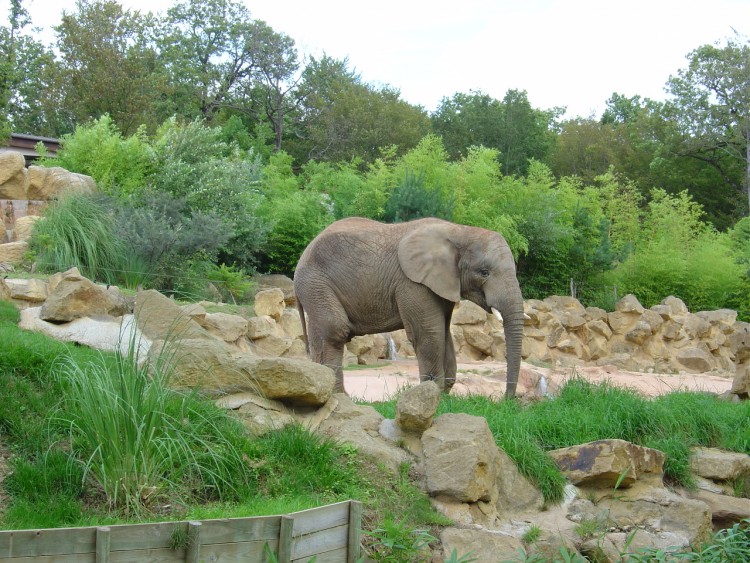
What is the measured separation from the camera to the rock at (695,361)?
2117cm

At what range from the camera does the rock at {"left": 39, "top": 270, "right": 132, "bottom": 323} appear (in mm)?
9680

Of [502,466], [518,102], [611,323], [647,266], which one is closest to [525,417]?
[502,466]

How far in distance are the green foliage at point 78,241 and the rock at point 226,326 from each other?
164cm

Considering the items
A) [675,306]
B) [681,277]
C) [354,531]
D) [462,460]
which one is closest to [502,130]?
[681,277]

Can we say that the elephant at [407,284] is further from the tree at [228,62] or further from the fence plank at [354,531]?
the tree at [228,62]

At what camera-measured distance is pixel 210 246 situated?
1675 cm

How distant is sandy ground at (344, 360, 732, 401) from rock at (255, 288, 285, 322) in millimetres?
1866

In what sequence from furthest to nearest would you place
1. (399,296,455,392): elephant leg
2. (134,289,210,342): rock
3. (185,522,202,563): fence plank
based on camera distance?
(399,296,455,392): elephant leg, (134,289,210,342): rock, (185,522,202,563): fence plank

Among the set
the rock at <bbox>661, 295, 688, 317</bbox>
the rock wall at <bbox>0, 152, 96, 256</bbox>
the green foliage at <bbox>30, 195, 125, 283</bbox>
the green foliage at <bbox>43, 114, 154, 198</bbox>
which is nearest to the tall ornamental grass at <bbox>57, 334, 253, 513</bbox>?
the green foliage at <bbox>30, 195, 125, 283</bbox>

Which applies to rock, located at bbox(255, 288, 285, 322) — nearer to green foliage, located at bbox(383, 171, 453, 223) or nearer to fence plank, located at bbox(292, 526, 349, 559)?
green foliage, located at bbox(383, 171, 453, 223)

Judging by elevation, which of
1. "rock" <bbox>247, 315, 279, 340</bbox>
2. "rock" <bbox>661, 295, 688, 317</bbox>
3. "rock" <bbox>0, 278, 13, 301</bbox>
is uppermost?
"rock" <bbox>0, 278, 13, 301</bbox>

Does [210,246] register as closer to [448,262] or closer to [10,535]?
[448,262]

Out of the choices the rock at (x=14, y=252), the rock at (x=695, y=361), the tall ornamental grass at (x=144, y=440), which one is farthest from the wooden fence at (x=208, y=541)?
the rock at (x=695, y=361)

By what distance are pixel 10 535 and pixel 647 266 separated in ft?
83.1
